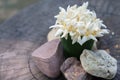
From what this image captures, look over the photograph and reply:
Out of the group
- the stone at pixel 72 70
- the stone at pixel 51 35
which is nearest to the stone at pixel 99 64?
the stone at pixel 72 70

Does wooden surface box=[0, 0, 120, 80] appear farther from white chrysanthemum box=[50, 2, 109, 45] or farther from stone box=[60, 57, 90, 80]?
white chrysanthemum box=[50, 2, 109, 45]

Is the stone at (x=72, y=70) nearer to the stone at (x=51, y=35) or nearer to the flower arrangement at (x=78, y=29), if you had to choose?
the flower arrangement at (x=78, y=29)

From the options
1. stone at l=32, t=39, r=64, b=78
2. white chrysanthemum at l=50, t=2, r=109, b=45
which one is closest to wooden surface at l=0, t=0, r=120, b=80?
stone at l=32, t=39, r=64, b=78

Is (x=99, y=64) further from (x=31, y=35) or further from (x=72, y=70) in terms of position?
(x=31, y=35)

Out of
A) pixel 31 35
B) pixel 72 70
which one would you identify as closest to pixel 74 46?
pixel 72 70

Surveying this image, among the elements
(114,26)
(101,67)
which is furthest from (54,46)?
(114,26)

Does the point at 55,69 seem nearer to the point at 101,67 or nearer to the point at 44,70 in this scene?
the point at 44,70
